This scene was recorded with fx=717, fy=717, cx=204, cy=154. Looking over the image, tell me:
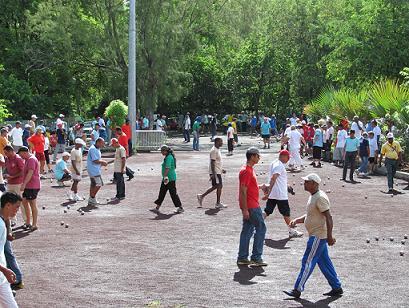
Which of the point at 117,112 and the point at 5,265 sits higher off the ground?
the point at 117,112

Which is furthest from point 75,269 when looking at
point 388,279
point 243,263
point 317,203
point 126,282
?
point 388,279

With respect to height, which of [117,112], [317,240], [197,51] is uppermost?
[197,51]

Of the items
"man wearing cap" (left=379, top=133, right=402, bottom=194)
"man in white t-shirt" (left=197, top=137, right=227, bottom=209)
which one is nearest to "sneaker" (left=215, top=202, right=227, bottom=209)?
"man in white t-shirt" (left=197, top=137, right=227, bottom=209)

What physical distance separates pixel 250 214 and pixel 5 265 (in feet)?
14.2

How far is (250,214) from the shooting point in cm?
1060

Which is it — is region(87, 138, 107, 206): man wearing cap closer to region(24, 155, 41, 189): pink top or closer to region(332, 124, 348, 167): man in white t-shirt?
region(24, 155, 41, 189): pink top

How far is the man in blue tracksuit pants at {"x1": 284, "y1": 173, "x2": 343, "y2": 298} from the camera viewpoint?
895 cm

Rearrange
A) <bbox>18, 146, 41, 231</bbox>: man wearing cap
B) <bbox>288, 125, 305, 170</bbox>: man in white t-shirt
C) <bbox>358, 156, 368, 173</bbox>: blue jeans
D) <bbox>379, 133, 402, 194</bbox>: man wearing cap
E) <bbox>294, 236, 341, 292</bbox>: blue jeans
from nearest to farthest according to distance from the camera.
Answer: <bbox>294, 236, 341, 292</bbox>: blue jeans
<bbox>18, 146, 41, 231</bbox>: man wearing cap
<bbox>379, 133, 402, 194</bbox>: man wearing cap
<bbox>358, 156, 368, 173</bbox>: blue jeans
<bbox>288, 125, 305, 170</bbox>: man in white t-shirt

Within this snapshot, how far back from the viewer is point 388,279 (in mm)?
9992

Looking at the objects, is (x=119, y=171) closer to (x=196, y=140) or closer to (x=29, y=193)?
(x=29, y=193)

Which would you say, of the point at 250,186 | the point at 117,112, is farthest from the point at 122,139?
the point at 117,112

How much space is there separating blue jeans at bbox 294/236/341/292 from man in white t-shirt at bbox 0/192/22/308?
3.59 metres

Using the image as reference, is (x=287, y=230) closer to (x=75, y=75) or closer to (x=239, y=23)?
(x=239, y=23)

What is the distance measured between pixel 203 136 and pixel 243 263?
39.6 metres
